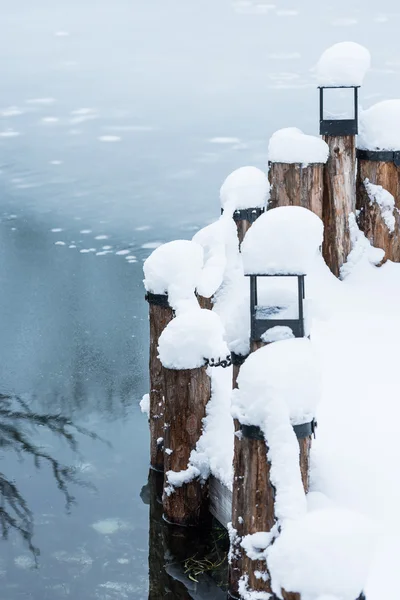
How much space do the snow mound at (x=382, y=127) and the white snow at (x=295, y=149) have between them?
48 cm

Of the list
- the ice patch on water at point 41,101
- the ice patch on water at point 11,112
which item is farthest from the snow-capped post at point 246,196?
the ice patch on water at point 41,101

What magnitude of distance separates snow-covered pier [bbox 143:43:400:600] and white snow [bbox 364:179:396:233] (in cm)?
1

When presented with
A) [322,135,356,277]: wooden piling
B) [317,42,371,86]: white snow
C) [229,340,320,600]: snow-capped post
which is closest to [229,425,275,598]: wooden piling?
[229,340,320,600]: snow-capped post

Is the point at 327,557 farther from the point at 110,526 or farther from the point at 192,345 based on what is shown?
the point at 110,526

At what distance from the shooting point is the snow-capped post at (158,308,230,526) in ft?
19.1

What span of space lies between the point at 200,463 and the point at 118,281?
574cm

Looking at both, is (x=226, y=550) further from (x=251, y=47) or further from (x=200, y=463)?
(x=251, y=47)

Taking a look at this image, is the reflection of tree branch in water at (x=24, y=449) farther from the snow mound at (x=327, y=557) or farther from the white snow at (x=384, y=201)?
the snow mound at (x=327, y=557)

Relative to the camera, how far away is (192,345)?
5.83 m

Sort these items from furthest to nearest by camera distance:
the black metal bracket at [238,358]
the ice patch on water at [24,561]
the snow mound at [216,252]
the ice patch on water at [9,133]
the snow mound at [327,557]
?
the ice patch on water at [9,133] < the snow mound at [216,252] < the ice patch on water at [24,561] < the black metal bracket at [238,358] < the snow mound at [327,557]

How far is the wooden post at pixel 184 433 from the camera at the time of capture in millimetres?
5969

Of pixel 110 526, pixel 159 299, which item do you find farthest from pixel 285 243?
pixel 110 526

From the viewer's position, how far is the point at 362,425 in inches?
222

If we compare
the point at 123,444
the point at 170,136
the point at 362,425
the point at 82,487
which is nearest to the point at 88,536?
the point at 82,487
